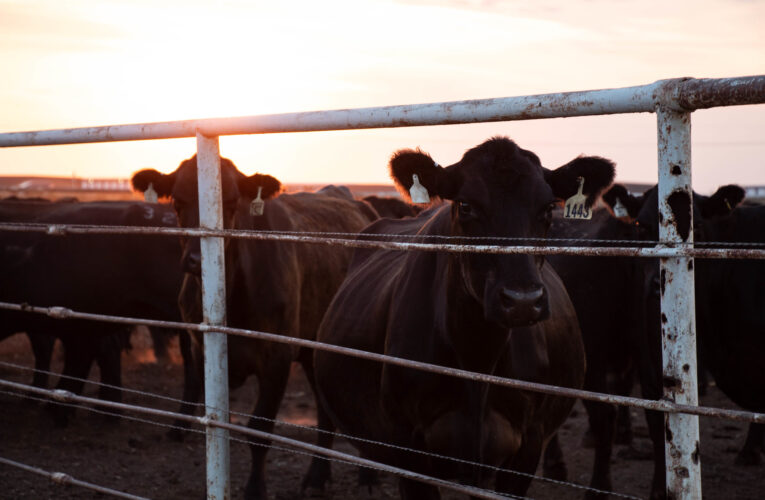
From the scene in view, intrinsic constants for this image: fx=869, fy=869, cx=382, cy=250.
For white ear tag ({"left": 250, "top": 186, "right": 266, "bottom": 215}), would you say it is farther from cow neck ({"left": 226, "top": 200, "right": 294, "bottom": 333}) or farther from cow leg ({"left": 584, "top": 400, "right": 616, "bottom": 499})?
cow leg ({"left": 584, "top": 400, "right": 616, "bottom": 499})

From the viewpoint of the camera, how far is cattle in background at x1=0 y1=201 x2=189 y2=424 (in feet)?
28.1

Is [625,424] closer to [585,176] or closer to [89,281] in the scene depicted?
[585,176]

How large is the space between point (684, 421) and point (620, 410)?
228 inches

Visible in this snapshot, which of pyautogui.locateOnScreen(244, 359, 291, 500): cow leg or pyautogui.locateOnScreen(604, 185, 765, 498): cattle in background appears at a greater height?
pyautogui.locateOnScreen(604, 185, 765, 498): cattle in background

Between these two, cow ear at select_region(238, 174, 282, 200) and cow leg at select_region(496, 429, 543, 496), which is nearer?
cow leg at select_region(496, 429, 543, 496)

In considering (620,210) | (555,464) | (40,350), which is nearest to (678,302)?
(620,210)

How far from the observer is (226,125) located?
329 cm

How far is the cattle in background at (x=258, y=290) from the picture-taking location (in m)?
6.21

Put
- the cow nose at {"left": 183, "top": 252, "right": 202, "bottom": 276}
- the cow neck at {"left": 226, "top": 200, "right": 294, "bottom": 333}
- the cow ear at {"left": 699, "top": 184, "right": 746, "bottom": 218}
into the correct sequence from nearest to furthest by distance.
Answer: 1. the cow nose at {"left": 183, "top": 252, "right": 202, "bottom": 276}
2. the cow ear at {"left": 699, "top": 184, "right": 746, "bottom": 218}
3. the cow neck at {"left": 226, "top": 200, "right": 294, "bottom": 333}

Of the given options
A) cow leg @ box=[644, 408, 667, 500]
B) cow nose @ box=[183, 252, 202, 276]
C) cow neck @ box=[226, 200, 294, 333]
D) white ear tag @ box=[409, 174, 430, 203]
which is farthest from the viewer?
cow neck @ box=[226, 200, 294, 333]

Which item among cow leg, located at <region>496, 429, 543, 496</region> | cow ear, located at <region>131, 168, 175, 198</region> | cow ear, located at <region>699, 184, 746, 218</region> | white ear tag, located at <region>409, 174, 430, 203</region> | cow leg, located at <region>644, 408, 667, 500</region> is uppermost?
cow ear, located at <region>131, 168, 175, 198</region>

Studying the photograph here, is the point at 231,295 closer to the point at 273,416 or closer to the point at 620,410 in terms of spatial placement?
the point at 273,416

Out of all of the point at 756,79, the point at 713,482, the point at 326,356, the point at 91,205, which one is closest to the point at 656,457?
the point at 713,482

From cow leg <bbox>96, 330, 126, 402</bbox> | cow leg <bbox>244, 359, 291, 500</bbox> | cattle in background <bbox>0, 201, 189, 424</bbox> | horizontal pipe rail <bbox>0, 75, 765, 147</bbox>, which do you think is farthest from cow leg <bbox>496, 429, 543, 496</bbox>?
cow leg <bbox>96, 330, 126, 402</bbox>
